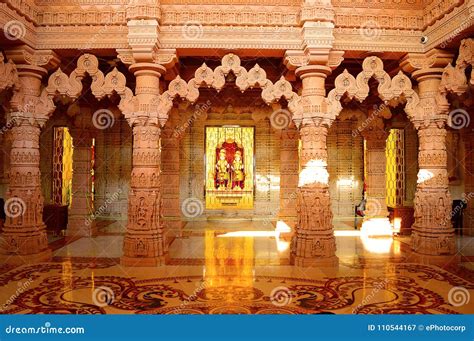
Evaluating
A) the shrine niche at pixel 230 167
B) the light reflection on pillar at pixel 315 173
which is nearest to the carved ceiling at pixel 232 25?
the light reflection on pillar at pixel 315 173

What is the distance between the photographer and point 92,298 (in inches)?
182

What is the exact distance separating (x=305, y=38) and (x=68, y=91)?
431 centimetres

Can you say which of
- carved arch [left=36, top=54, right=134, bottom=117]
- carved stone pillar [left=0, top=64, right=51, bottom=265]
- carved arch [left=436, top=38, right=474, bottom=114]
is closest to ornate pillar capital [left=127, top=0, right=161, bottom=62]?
carved arch [left=36, top=54, right=134, bottom=117]

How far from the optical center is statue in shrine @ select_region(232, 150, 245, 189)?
1356cm

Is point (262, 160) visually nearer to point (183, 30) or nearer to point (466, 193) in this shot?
point (466, 193)

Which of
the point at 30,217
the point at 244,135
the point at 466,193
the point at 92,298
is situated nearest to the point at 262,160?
the point at 244,135

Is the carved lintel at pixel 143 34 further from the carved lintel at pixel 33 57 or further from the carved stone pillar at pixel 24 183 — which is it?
the carved stone pillar at pixel 24 183

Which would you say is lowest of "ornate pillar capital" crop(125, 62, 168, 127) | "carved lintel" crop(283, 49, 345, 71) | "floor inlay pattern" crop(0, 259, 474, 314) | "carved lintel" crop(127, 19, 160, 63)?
"floor inlay pattern" crop(0, 259, 474, 314)

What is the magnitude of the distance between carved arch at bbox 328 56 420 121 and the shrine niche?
7.03 metres

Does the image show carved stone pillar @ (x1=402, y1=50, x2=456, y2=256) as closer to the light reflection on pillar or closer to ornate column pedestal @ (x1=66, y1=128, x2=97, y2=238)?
the light reflection on pillar

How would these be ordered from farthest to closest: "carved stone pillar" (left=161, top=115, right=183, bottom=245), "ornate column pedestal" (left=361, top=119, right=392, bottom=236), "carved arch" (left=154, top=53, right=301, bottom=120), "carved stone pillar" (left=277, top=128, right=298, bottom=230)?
"ornate column pedestal" (left=361, top=119, right=392, bottom=236)
"carved stone pillar" (left=277, top=128, right=298, bottom=230)
"carved stone pillar" (left=161, top=115, right=183, bottom=245)
"carved arch" (left=154, top=53, right=301, bottom=120)

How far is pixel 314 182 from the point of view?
6.41 meters

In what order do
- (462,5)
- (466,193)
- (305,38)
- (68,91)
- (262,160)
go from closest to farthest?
(462,5)
(305,38)
(68,91)
(466,193)
(262,160)

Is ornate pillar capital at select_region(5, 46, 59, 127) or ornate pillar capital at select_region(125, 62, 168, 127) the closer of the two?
ornate pillar capital at select_region(125, 62, 168, 127)
